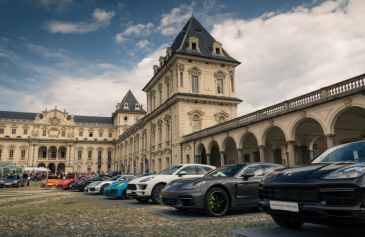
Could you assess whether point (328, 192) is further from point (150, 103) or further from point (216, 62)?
point (150, 103)

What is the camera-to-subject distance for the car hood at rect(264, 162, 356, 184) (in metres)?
4.27

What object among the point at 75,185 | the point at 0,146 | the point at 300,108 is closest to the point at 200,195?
the point at 300,108

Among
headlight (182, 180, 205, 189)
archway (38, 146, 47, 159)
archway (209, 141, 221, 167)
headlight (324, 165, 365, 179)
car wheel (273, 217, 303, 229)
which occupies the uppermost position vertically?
archway (38, 146, 47, 159)

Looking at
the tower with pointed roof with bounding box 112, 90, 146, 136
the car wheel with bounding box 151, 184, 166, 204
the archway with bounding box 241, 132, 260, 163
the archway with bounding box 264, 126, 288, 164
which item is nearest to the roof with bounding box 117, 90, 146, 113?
the tower with pointed roof with bounding box 112, 90, 146, 136

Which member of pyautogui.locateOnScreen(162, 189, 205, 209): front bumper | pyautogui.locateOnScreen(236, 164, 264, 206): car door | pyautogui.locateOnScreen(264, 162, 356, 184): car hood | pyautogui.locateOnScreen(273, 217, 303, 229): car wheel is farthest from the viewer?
pyautogui.locateOnScreen(236, 164, 264, 206): car door

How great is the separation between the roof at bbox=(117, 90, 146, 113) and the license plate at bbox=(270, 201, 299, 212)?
274ft

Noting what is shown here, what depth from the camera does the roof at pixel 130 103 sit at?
87.4m

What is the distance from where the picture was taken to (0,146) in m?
80.5

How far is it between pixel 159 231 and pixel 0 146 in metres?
88.8

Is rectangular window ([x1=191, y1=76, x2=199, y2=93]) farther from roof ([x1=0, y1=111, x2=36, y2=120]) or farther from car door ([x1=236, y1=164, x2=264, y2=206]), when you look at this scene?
roof ([x1=0, y1=111, x2=36, y2=120])

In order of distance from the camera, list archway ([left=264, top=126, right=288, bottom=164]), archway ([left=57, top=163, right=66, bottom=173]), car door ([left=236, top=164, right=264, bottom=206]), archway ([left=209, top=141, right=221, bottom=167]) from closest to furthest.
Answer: car door ([left=236, top=164, right=264, bottom=206])
archway ([left=264, top=126, right=288, bottom=164])
archway ([left=209, top=141, right=221, bottom=167])
archway ([left=57, top=163, right=66, bottom=173])

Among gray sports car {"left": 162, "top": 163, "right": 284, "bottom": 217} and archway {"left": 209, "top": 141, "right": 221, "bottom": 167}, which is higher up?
archway {"left": 209, "top": 141, "right": 221, "bottom": 167}

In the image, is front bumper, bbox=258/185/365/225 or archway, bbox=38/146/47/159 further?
archway, bbox=38/146/47/159

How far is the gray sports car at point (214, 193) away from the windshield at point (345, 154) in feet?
6.68
